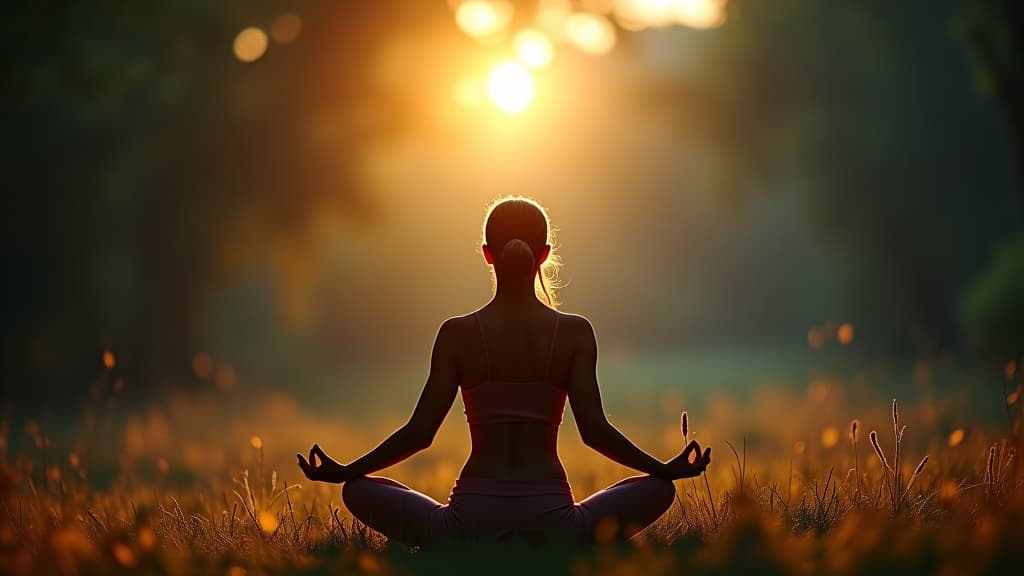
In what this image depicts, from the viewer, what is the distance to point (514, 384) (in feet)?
15.5

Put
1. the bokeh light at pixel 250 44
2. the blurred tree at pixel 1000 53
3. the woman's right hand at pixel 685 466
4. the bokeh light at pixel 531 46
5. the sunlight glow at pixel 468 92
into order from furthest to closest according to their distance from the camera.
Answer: the bokeh light at pixel 250 44, the sunlight glow at pixel 468 92, the bokeh light at pixel 531 46, the blurred tree at pixel 1000 53, the woman's right hand at pixel 685 466

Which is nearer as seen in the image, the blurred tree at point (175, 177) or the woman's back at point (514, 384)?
the woman's back at point (514, 384)

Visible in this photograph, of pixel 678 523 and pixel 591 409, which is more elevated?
pixel 591 409

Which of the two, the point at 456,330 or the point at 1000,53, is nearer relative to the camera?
the point at 456,330

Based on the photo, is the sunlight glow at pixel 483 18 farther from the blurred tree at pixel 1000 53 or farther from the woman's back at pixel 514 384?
the woman's back at pixel 514 384

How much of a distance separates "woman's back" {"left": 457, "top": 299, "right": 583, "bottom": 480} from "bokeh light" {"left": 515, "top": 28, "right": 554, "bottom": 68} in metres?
10.7

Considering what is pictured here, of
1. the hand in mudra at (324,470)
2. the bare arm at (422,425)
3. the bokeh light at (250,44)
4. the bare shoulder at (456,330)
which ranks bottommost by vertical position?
the hand in mudra at (324,470)

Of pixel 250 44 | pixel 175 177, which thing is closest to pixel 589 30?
pixel 250 44

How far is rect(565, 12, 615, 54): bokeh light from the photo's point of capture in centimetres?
1527

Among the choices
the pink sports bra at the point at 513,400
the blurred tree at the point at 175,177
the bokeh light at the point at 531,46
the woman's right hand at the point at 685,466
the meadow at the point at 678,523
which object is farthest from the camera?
the blurred tree at the point at 175,177

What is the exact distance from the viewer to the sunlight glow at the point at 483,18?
1487 centimetres

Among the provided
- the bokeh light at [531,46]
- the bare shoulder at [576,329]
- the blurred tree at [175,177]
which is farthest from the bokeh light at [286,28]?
the bare shoulder at [576,329]

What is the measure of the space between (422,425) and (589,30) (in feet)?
39.1

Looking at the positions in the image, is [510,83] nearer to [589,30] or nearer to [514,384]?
[589,30]
